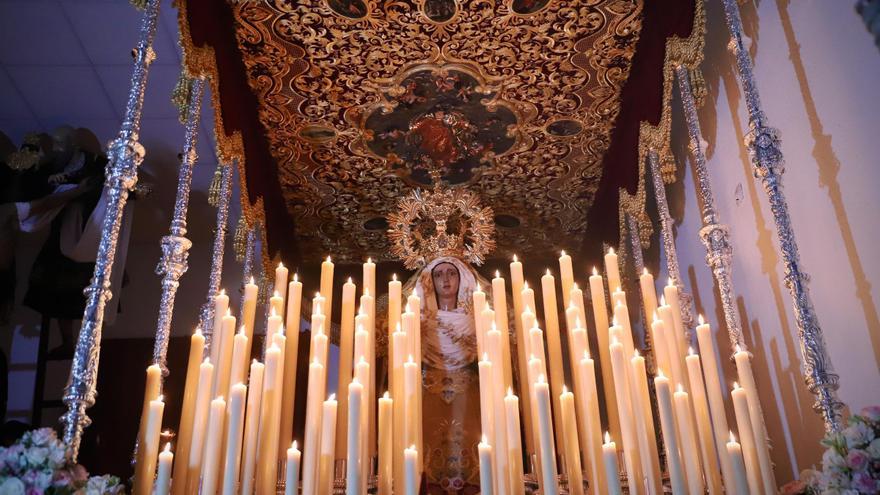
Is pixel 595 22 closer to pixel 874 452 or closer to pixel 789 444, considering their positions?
pixel 789 444

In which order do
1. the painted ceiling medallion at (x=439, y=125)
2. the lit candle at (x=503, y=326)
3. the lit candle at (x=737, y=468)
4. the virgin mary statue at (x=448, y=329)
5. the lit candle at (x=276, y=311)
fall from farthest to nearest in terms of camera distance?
the painted ceiling medallion at (x=439, y=125), the virgin mary statue at (x=448, y=329), the lit candle at (x=503, y=326), the lit candle at (x=276, y=311), the lit candle at (x=737, y=468)

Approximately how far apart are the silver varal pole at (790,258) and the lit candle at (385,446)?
4.11 feet

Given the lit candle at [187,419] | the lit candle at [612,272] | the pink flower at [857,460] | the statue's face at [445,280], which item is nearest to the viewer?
the pink flower at [857,460]

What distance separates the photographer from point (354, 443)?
6.43 ft

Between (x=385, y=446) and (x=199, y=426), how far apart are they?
57 cm

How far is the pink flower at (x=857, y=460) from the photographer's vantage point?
156 cm

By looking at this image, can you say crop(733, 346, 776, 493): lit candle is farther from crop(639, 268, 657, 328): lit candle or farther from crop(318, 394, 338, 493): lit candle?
crop(318, 394, 338, 493): lit candle

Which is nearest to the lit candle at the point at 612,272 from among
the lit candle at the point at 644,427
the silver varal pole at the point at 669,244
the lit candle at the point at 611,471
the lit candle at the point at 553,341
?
the lit candle at the point at 553,341

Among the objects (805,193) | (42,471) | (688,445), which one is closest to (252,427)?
(42,471)

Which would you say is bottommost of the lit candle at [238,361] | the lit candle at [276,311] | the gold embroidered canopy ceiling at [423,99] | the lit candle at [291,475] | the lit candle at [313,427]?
the lit candle at [291,475]

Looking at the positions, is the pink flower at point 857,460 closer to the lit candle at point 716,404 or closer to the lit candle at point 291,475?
the lit candle at point 716,404

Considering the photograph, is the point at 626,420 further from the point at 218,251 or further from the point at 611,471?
the point at 218,251

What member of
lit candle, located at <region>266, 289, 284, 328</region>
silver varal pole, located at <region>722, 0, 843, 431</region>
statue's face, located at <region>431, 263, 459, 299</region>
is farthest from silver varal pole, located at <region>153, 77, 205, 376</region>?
silver varal pole, located at <region>722, 0, 843, 431</region>

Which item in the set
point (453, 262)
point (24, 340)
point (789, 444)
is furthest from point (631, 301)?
point (24, 340)
